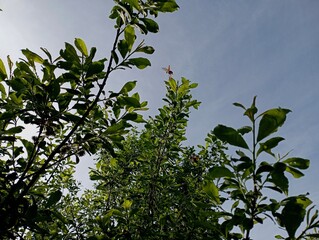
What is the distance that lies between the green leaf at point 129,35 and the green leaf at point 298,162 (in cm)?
168

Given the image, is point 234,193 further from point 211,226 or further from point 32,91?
point 32,91

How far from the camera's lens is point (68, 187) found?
25.0 feet

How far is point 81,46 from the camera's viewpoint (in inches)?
106

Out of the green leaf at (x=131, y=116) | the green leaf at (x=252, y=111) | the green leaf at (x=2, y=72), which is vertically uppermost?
the green leaf at (x=2, y=72)

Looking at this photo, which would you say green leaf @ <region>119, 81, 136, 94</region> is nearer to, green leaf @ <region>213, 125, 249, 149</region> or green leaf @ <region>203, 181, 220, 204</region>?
green leaf @ <region>203, 181, 220, 204</region>

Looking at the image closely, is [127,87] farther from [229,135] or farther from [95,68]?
[229,135]

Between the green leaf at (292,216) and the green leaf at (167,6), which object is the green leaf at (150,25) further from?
the green leaf at (292,216)

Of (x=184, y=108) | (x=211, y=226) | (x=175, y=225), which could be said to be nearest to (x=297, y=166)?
(x=211, y=226)

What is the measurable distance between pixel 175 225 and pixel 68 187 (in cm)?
432

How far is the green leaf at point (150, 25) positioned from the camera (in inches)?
109

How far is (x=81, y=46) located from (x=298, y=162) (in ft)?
6.42

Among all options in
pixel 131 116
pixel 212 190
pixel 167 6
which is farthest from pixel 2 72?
pixel 212 190

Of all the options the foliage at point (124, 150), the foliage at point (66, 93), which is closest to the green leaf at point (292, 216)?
the foliage at point (124, 150)

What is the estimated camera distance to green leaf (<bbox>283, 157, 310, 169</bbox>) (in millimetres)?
1656
